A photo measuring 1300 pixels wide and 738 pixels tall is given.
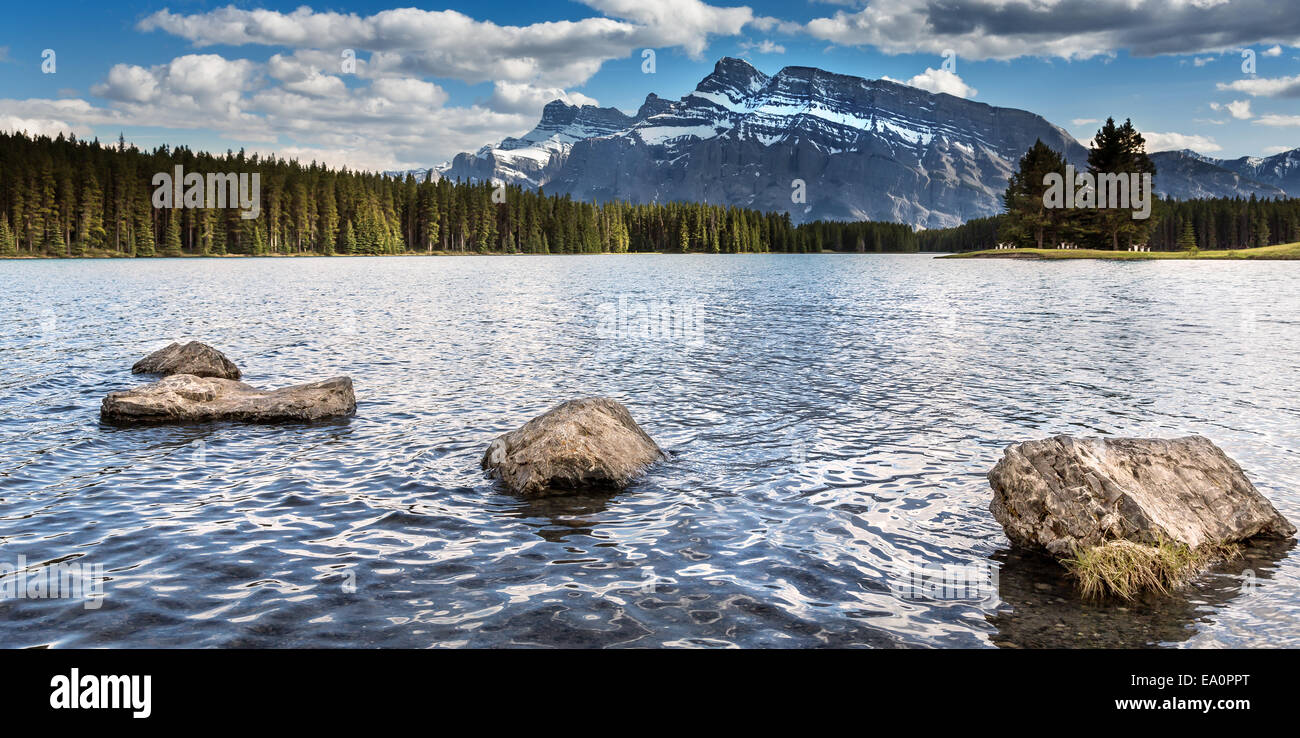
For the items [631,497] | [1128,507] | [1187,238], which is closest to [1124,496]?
[1128,507]

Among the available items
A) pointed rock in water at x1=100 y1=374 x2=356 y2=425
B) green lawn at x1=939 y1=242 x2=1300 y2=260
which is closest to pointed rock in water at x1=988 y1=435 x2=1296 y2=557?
pointed rock in water at x1=100 y1=374 x2=356 y2=425

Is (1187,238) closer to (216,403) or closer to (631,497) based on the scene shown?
(631,497)

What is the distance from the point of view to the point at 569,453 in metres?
14.0

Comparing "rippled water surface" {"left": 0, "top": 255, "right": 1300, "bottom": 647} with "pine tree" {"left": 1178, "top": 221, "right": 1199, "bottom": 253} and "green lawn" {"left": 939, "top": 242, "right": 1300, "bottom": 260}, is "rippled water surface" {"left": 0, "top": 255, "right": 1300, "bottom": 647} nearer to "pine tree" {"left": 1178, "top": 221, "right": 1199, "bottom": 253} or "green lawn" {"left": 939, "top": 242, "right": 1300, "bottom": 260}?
"green lawn" {"left": 939, "top": 242, "right": 1300, "bottom": 260}

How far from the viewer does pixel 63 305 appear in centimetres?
5272

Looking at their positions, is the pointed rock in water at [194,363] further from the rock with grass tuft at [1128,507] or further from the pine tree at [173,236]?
the pine tree at [173,236]

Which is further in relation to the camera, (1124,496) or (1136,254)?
(1136,254)

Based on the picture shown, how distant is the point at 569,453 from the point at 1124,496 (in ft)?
27.5

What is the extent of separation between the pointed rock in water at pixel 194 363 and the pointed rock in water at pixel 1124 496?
888 inches

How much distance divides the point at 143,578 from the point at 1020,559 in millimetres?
11293

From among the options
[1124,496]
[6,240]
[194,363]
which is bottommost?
[1124,496]

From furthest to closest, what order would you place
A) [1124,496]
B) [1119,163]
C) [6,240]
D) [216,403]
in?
1. [6,240]
2. [1119,163]
3. [216,403]
4. [1124,496]
